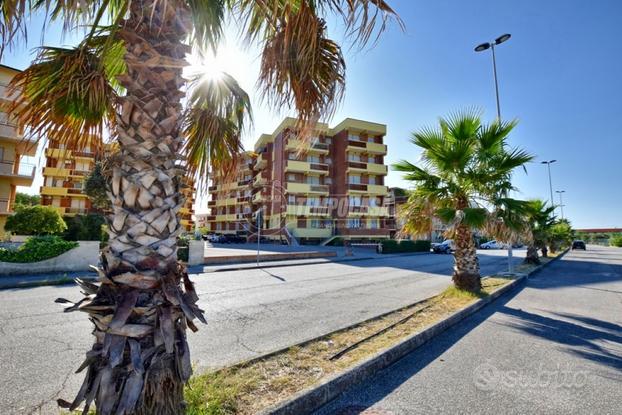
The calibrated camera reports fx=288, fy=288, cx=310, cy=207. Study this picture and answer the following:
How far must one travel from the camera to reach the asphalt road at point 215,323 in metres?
3.16

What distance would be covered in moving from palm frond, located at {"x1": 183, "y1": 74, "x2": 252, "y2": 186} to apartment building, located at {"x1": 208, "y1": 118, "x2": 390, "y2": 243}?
32042mm

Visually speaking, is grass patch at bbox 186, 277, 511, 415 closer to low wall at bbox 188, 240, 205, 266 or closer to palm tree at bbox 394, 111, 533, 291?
palm tree at bbox 394, 111, 533, 291

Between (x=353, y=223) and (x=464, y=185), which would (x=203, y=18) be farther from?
(x=353, y=223)

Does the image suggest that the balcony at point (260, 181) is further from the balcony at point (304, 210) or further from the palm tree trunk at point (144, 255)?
the palm tree trunk at point (144, 255)

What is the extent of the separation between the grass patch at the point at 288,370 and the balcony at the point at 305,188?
3189cm

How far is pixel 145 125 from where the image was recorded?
6.59 feet

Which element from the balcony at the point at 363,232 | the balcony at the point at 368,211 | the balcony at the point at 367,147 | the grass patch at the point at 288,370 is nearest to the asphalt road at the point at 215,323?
the grass patch at the point at 288,370

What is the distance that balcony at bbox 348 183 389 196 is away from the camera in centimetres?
3828

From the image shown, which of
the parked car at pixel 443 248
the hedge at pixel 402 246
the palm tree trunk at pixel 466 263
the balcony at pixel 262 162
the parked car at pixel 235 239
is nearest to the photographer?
the palm tree trunk at pixel 466 263

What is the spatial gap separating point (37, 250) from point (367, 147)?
116 feet

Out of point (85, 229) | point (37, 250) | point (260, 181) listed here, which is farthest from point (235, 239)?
point (37, 250)

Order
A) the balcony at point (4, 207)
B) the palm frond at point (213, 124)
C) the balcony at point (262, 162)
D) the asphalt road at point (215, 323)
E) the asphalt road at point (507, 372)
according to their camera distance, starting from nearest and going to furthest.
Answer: the asphalt road at point (507, 372) → the asphalt road at point (215, 323) → the palm frond at point (213, 124) → the balcony at point (4, 207) → the balcony at point (262, 162)

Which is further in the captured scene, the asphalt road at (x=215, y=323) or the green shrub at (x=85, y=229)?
the green shrub at (x=85, y=229)

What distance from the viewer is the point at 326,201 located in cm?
3916
